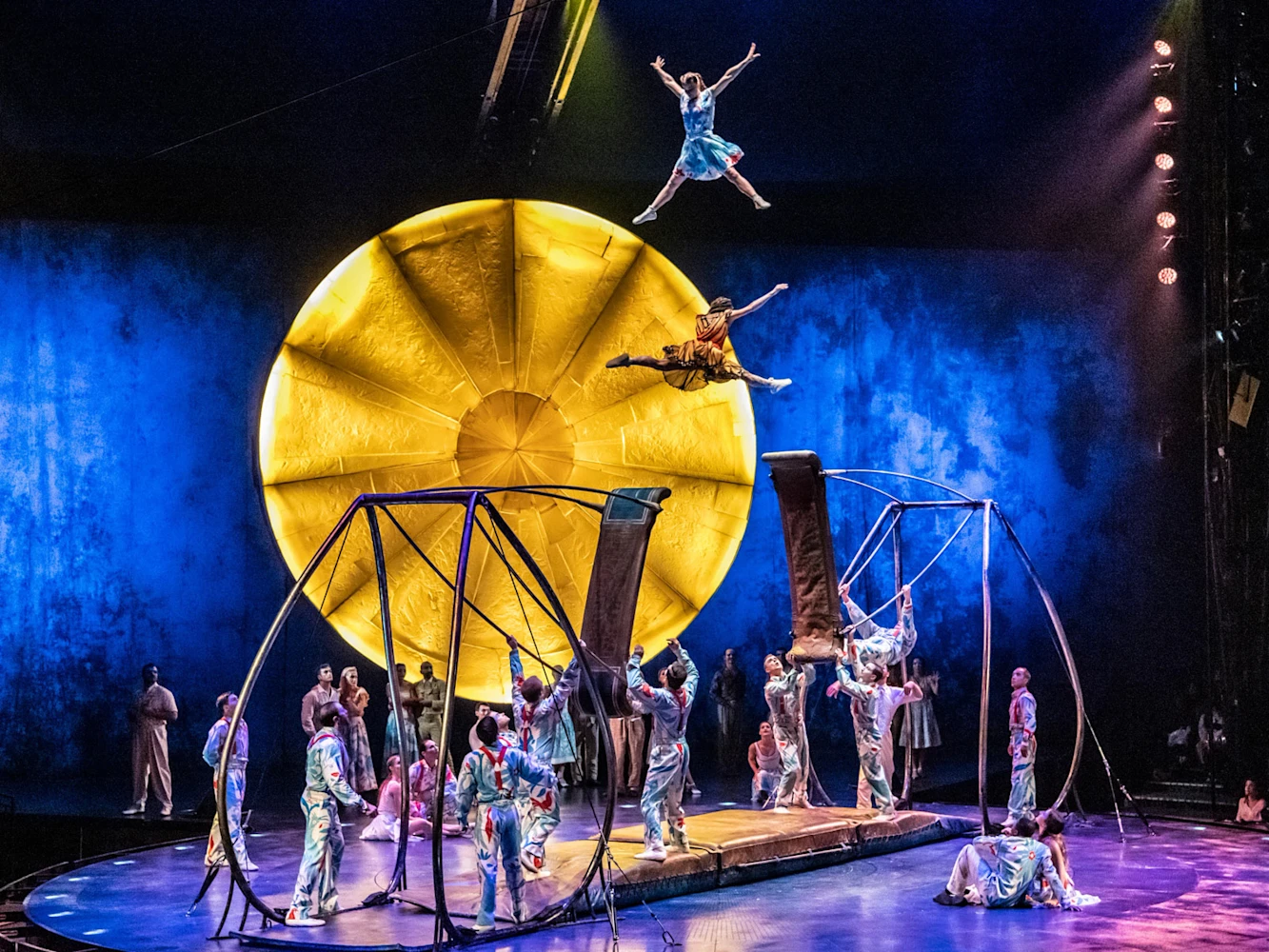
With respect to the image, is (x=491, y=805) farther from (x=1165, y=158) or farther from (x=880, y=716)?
(x=1165, y=158)

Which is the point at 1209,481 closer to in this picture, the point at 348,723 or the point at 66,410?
the point at 348,723

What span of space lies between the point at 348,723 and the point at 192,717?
8.52ft

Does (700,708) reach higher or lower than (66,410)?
lower

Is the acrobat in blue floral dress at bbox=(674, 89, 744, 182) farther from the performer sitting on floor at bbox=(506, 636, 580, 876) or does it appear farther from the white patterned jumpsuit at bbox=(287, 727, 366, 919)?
the white patterned jumpsuit at bbox=(287, 727, 366, 919)

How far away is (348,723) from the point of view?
1410 cm

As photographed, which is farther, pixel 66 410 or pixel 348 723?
pixel 66 410

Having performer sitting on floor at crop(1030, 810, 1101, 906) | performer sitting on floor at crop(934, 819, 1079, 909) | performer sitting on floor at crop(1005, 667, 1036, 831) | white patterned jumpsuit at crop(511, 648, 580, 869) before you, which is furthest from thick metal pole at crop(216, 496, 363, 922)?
performer sitting on floor at crop(1005, 667, 1036, 831)

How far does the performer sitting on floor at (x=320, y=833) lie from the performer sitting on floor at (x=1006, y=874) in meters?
3.97

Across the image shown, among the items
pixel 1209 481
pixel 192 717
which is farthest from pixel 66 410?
pixel 1209 481

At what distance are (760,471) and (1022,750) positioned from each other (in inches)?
239

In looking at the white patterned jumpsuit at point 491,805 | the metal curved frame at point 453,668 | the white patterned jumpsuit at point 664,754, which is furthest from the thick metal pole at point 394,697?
the white patterned jumpsuit at point 664,754

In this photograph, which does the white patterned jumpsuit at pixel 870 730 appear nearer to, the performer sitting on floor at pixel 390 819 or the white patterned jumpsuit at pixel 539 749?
the white patterned jumpsuit at pixel 539 749

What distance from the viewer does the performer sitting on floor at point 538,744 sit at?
9.79m

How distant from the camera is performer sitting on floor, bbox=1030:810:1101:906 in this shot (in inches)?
383
